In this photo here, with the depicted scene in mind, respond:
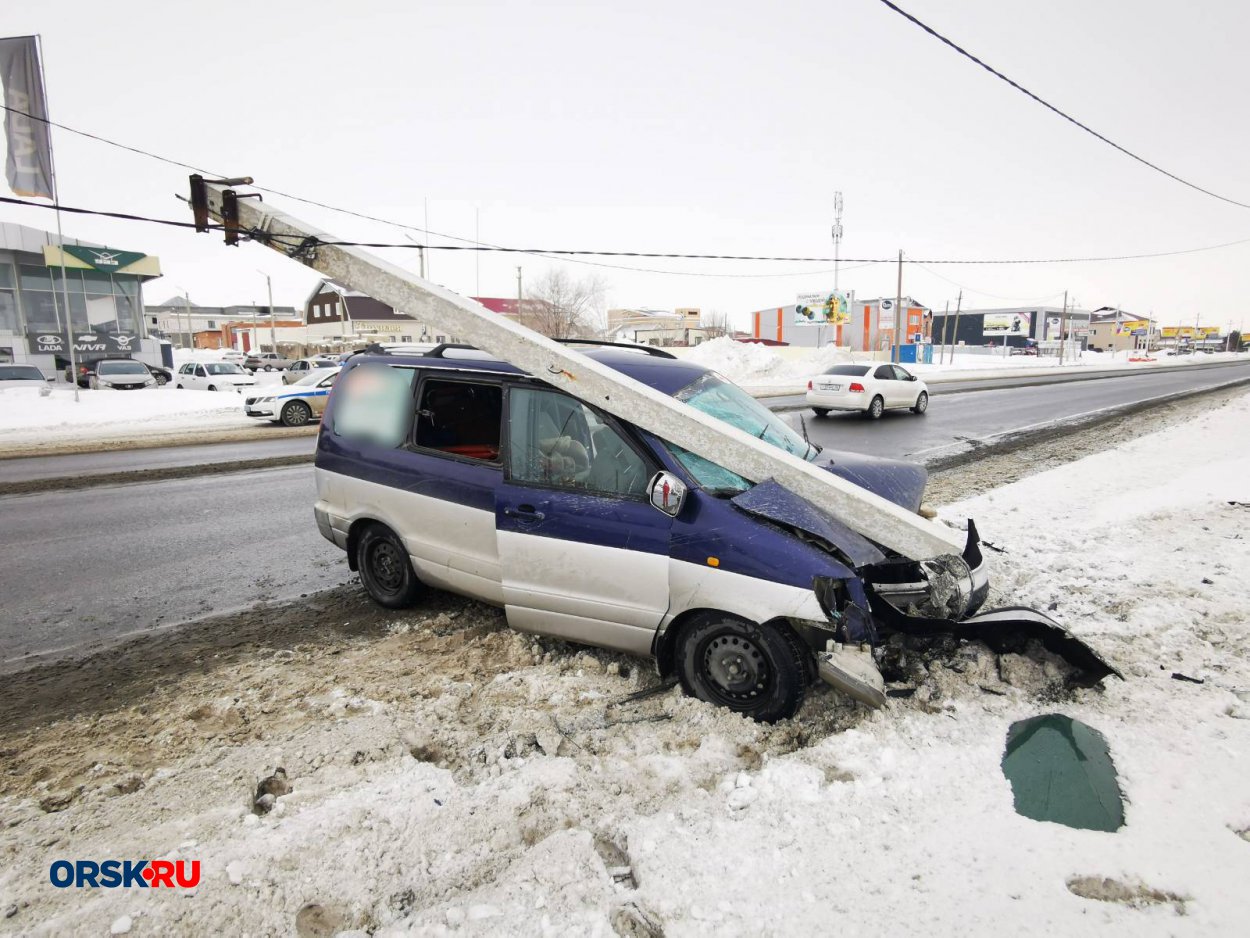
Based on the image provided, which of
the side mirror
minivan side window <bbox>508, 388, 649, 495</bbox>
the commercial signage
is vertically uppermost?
the commercial signage

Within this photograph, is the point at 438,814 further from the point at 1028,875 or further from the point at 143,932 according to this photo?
the point at 1028,875

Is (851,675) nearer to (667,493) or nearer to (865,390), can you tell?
(667,493)

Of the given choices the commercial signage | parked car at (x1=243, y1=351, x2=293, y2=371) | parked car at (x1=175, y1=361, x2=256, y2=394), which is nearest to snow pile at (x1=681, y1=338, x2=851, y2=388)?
parked car at (x1=175, y1=361, x2=256, y2=394)

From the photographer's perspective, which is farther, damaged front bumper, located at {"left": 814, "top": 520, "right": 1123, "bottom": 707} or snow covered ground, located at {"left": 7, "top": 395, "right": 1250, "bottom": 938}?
damaged front bumper, located at {"left": 814, "top": 520, "right": 1123, "bottom": 707}

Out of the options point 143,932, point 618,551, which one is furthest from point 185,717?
point 618,551

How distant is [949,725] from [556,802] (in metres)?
1.88

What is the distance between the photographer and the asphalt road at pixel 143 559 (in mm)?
5012

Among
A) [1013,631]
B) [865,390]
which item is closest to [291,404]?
[865,390]

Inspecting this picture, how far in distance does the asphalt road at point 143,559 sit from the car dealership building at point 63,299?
1540 inches

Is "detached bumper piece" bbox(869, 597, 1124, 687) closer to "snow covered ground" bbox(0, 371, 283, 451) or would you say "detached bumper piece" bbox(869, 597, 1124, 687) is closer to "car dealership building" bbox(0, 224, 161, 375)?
"snow covered ground" bbox(0, 371, 283, 451)

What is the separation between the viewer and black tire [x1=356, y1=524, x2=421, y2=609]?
489 cm

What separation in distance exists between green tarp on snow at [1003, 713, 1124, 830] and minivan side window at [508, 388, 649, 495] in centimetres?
211

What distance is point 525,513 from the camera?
3877mm

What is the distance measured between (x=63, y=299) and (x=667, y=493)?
49043mm
